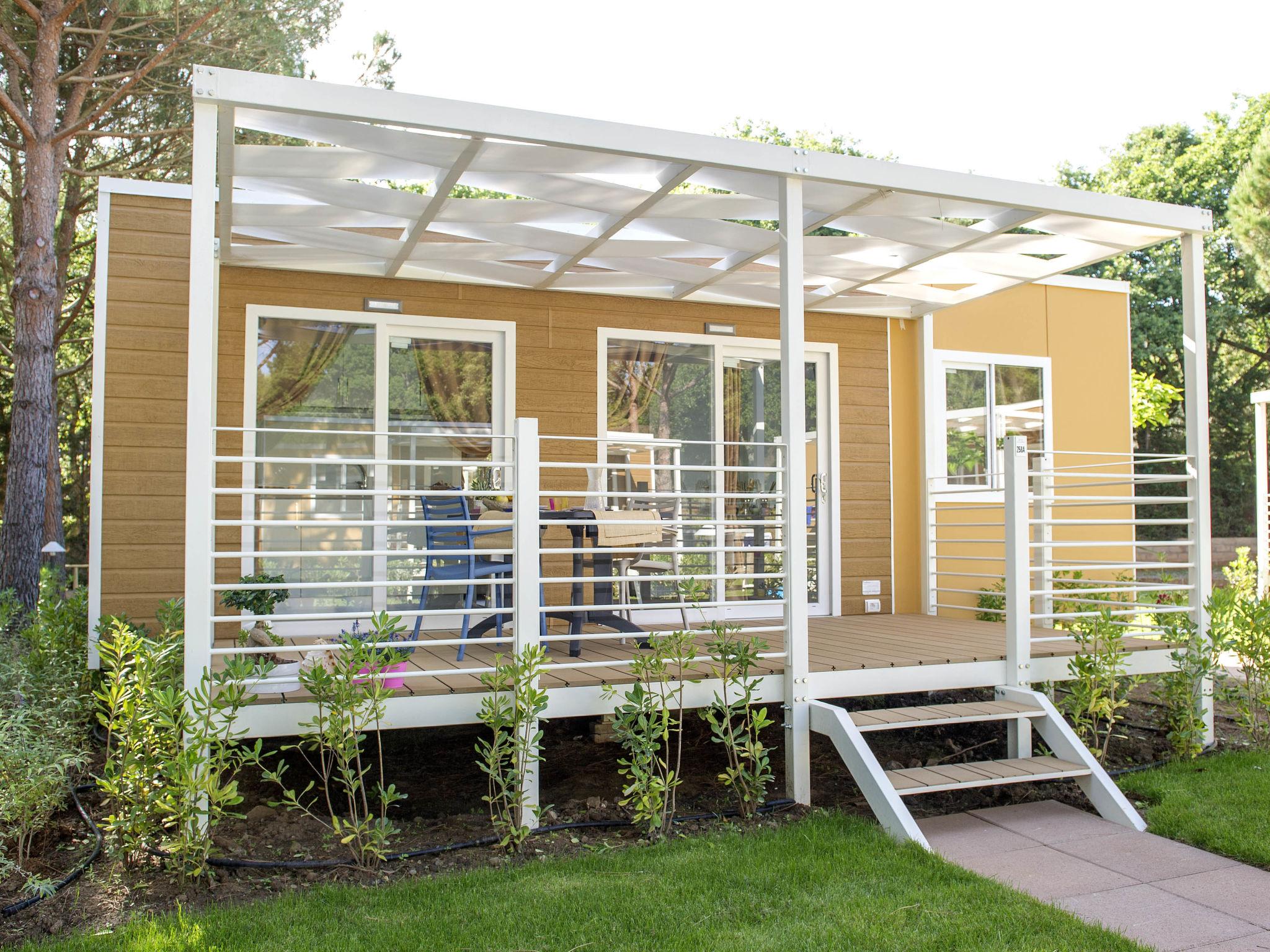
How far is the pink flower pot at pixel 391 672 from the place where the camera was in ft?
12.2

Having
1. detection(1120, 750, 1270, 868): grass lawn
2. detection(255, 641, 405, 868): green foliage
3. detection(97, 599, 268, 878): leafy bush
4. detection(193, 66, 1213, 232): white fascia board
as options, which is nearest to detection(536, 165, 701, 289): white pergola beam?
detection(193, 66, 1213, 232): white fascia board

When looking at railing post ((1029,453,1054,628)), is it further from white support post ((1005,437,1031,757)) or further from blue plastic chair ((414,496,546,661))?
blue plastic chair ((414,496,546,661))

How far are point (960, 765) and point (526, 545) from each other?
7.12ft

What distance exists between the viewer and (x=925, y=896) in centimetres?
329

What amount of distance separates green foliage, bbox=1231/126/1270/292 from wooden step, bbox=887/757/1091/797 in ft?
45.1

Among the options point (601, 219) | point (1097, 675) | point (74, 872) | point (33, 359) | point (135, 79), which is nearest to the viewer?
point (74, 872)

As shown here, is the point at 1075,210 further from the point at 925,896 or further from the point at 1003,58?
the point at 1003,58

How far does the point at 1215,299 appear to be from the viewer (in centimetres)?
2130

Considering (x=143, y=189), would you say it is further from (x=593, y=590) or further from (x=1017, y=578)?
(x=1017, y=578)

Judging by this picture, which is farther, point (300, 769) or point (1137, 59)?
point (1137, 59)

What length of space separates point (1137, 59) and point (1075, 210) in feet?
71.8

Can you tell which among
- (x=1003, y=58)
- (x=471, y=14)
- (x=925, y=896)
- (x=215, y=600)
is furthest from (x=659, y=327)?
(x=471, y=14)

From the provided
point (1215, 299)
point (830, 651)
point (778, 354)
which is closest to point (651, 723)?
point (830, 651)

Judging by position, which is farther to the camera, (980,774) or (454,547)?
(454,547)
